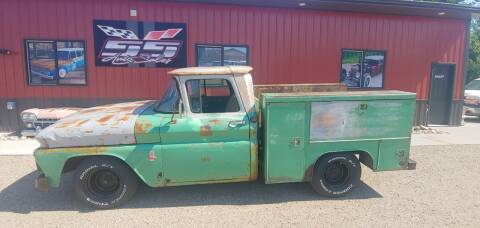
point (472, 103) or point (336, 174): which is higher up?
point (472, 103)

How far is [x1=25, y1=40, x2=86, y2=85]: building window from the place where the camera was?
8617 millimetres

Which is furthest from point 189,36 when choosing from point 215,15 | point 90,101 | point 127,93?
point 90,101

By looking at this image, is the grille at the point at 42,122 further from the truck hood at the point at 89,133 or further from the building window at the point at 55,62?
the truck hood at the point at 89,133

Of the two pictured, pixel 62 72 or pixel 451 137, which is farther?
pixel 451 137

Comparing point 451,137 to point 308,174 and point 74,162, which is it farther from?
point 74,162

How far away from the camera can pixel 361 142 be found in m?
4.52

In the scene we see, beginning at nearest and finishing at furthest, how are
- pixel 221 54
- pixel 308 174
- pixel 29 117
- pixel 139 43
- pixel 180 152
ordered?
pixel 180 152 < pixel 308 174 < pixel 29 117 < pixel 139 43 < pixel 221 54

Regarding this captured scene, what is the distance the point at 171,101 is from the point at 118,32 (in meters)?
5.48

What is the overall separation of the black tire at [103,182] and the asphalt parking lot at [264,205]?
5.9 inches

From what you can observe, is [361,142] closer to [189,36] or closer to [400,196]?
[400,196]

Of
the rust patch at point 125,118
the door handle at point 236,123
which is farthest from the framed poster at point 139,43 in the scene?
the door handle at point 236,123

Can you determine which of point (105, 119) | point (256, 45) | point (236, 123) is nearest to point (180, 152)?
point (236, 123)

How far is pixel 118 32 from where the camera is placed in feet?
28.7

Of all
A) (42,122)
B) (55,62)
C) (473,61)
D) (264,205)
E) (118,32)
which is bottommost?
(264,205)
